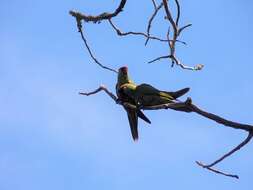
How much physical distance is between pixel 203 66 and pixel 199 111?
65.5 inches

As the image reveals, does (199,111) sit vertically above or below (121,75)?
below

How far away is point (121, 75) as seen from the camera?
27.7 ft

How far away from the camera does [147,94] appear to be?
7.32 metres

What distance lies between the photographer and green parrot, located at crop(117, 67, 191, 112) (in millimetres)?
6406

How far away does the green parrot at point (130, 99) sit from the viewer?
790cm

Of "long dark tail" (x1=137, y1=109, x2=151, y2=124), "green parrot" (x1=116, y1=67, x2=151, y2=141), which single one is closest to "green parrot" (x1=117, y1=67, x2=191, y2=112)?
"green parrot" (x1=116, y1=67, x2=151, y2=141)

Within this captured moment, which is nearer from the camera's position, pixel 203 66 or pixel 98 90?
pixel 203 66

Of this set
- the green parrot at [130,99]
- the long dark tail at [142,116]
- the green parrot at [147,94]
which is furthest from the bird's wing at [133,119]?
the green parrot at [147,94]

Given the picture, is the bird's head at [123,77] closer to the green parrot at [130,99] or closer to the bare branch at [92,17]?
the green parrot at [130,99]

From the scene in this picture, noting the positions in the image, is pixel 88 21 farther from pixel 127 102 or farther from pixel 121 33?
pixel 127 102

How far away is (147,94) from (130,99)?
0.71 m

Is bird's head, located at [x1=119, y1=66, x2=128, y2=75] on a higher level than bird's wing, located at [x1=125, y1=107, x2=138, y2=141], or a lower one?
higher

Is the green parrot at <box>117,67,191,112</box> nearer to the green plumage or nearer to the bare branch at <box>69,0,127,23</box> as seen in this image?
the green plumage

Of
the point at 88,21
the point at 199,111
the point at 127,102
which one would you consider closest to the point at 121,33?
the point at 88,21
